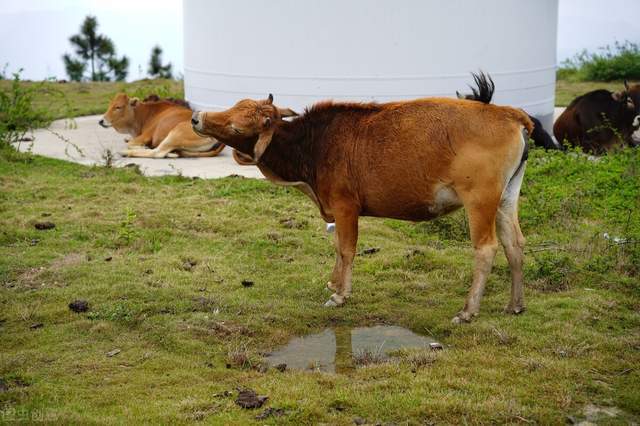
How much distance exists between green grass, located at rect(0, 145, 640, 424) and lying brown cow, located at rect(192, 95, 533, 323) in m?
0.56

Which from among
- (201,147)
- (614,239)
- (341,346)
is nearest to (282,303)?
(341,346)

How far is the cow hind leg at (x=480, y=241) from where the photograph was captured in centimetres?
590

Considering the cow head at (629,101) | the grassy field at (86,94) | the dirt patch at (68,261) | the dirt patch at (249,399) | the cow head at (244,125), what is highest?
the cow head at (244,125)

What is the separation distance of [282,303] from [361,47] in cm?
643

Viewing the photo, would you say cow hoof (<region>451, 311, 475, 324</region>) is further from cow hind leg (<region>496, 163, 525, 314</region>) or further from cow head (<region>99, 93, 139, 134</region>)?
cow head (<region>99, 93, 139, 134</region>)

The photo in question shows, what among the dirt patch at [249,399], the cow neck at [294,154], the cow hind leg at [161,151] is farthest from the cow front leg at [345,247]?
the cow hind leg at [161,151]

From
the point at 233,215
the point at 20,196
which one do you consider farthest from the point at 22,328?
the point at 20,196

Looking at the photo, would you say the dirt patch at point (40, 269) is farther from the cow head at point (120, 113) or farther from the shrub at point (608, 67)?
the shrub at point (608, 67)

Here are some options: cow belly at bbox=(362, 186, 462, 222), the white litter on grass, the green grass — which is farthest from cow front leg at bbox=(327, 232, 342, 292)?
the white litter on grass

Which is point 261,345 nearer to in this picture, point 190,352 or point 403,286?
point 190,352

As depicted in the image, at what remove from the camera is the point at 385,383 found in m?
4.99

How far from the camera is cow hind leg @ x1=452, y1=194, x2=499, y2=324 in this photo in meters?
5.90

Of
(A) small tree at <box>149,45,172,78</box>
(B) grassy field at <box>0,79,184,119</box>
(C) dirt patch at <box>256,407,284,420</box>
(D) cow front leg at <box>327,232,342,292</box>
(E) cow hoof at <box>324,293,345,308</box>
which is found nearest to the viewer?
(C) dirt patch at <box>256,407,284,420</box>

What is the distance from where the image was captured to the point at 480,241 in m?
6.02
